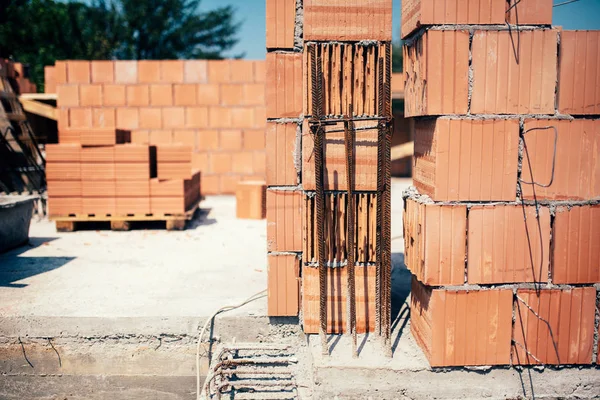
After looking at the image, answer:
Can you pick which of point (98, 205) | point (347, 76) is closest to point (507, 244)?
point (347, 76)

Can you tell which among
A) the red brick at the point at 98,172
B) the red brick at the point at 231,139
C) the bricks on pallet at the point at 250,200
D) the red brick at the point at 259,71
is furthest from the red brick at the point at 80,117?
the bricks on pallet at the point at 250,200

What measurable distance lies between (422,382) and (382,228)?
3.58ft

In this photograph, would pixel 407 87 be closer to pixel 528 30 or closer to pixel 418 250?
pixel 528 30

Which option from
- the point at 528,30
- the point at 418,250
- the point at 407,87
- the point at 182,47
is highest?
the point at 182,47

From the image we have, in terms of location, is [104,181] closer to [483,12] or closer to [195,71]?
[195,71]

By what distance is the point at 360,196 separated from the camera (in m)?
3.93

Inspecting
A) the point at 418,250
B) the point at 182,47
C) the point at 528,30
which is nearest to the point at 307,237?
the point at 418,250

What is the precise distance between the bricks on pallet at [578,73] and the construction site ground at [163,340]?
181 cm

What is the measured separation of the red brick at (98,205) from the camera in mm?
8484

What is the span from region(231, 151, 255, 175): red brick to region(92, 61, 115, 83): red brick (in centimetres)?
344

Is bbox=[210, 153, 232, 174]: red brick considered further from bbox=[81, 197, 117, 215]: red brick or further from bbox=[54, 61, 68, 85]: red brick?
bbox=[81, 197, 117, 215]: red brick

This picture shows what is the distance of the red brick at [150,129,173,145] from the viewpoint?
498 inches

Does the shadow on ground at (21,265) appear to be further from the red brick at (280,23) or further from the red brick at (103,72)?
the red brick at (103,72)

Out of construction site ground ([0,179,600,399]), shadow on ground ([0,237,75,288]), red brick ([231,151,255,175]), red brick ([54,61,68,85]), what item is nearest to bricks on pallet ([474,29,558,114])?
construction site ground ([0,179,600,399])
